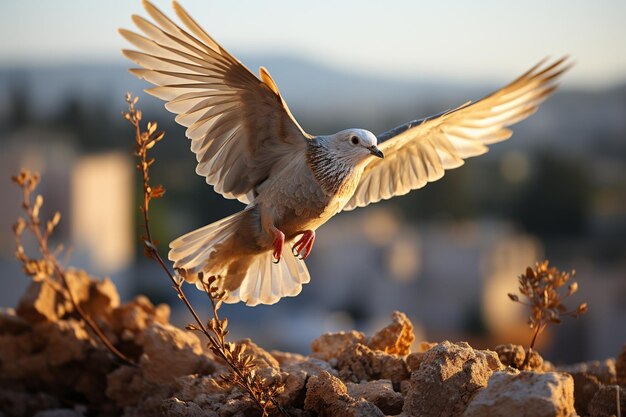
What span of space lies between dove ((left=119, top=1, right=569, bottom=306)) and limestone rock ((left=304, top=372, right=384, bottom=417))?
726mm

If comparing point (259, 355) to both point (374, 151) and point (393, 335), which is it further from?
point (374, 151)

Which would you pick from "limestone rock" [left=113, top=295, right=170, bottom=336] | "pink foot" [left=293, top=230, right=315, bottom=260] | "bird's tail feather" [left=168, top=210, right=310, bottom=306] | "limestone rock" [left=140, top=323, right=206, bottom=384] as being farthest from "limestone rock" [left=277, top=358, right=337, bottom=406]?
"limestone rock" [left=113, top=295, right=170, bottom=336]

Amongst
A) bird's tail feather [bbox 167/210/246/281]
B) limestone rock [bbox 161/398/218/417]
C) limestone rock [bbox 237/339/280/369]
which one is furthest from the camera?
bird's tail feather [bbox 167/210/246/281]

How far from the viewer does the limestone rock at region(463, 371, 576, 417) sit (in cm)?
309

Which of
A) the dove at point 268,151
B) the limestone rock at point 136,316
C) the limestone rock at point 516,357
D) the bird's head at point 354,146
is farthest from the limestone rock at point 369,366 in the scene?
the limestone rock at point 136,316

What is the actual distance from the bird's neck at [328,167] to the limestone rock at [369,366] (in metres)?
0.88

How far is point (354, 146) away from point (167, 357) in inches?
58.5

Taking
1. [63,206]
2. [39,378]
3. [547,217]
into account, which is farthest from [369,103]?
[39,378]

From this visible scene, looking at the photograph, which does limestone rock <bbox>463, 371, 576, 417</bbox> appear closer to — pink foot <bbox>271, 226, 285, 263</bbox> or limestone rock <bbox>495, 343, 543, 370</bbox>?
limestone rock <bbox>495, 343, 543, 370</bbox>

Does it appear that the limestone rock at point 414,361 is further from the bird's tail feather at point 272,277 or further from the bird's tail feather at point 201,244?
the bird's tail feather at point 201,244

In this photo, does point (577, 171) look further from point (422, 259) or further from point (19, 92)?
point (19, 92)

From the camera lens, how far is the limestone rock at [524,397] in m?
3.09

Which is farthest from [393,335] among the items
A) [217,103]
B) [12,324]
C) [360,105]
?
[360,105]

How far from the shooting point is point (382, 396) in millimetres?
3752
